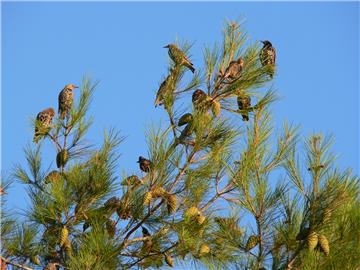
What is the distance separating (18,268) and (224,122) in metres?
1.03

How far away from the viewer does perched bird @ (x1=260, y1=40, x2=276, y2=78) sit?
3.85 metres

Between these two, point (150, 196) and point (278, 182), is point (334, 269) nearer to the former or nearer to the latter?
point (278, 182)

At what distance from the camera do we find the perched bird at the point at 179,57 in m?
3.93

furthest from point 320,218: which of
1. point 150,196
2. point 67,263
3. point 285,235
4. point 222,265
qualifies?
point 67,263

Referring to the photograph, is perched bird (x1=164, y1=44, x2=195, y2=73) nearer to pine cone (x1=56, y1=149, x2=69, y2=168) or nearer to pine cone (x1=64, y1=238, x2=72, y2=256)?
pine cone (x1=56, y1=149, x2=69, y2=168)

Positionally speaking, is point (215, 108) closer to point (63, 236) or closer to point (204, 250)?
point (204, 250)

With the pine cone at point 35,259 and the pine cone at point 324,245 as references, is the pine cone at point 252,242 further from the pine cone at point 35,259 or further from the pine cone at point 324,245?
the pine cone at point 35,259

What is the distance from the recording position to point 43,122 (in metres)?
3.76

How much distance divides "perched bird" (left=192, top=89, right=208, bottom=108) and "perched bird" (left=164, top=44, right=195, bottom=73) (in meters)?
0.18

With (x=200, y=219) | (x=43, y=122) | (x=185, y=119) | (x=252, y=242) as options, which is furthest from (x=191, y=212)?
(x=43, y=122)

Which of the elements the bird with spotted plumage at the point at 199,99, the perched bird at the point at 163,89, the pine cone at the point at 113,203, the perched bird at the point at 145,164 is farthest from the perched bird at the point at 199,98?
the pine cone at the point at 113,203

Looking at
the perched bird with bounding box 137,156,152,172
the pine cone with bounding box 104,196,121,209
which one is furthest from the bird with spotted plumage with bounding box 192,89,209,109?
the pine cone with bounding box 104,196,121,209

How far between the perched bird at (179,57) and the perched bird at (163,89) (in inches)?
4.2

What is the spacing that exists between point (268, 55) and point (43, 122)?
1.02 metres
